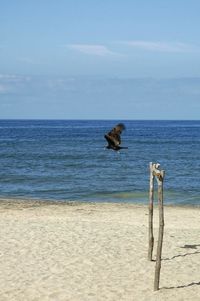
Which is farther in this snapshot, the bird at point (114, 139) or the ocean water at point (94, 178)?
the ocean water at point (94, 178)

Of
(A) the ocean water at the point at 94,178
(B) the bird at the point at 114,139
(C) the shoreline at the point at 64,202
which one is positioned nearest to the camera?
(B) the bird at the point at 114,139

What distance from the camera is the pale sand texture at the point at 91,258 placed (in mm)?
11562

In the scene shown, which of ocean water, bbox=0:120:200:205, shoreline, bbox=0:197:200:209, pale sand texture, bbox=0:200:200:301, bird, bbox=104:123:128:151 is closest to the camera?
bird, bbox=104:123:128:151

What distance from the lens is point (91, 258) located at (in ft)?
46.2

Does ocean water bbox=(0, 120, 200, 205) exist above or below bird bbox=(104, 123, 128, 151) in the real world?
below

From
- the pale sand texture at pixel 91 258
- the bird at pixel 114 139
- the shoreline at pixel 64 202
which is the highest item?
the bird at pixel 114 139

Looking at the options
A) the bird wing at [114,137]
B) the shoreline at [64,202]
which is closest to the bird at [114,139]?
the bird wing at [114,137]

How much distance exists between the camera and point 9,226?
60.1ft

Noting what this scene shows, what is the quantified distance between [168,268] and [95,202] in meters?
13.4

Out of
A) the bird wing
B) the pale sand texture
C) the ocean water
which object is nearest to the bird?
the bird wing

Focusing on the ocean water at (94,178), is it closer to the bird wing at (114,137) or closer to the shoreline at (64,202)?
the shoreline at (64,202)

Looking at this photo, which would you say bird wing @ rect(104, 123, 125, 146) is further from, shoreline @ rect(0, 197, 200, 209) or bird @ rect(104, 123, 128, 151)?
shoreline @ rect(0, 197, 200, 209)

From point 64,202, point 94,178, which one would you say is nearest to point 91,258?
point 64,202

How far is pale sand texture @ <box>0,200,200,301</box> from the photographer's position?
11.6m
